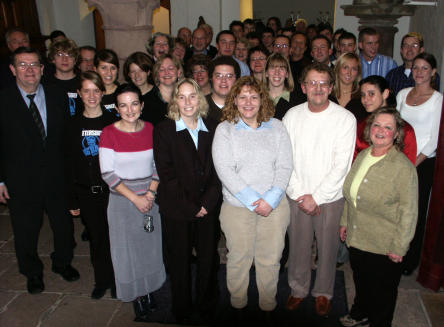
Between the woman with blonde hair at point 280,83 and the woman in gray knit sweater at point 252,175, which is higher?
the woman with blonde hair at point 280,83

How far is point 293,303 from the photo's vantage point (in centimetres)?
312

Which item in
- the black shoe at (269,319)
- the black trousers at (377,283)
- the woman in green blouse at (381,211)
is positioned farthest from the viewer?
the black shoe at (269,319)

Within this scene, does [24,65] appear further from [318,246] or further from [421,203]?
[421,203]

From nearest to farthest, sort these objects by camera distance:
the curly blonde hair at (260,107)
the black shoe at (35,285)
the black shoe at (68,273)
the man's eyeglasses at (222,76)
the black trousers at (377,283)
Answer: the black trousers at (377,283), the curly blonde hair at (260,107), the man's eyeglasses at (222,76), the black shoe at (35,285), the black shoe at (68,273)

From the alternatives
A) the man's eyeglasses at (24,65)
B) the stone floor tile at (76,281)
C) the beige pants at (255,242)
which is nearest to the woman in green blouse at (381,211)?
the beige pants at (255,242)

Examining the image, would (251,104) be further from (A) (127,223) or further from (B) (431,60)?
(B) (431,60)

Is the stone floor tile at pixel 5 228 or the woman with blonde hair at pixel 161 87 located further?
the stone floor tile at pixel 5 228

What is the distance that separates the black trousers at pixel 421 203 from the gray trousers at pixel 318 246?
2.51ft

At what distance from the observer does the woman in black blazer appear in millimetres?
2664

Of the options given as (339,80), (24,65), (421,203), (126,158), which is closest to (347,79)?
(339,80)

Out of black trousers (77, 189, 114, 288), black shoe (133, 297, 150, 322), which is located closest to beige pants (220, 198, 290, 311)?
black shoe (133, 297, 150, 322)

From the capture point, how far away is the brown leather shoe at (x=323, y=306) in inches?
→ 119

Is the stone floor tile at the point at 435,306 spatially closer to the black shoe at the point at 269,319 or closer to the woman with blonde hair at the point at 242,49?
the black shoe at the point at 269,319

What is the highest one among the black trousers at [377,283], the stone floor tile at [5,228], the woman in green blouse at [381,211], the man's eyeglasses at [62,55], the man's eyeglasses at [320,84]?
the man's eyeglasses at [62,55]
